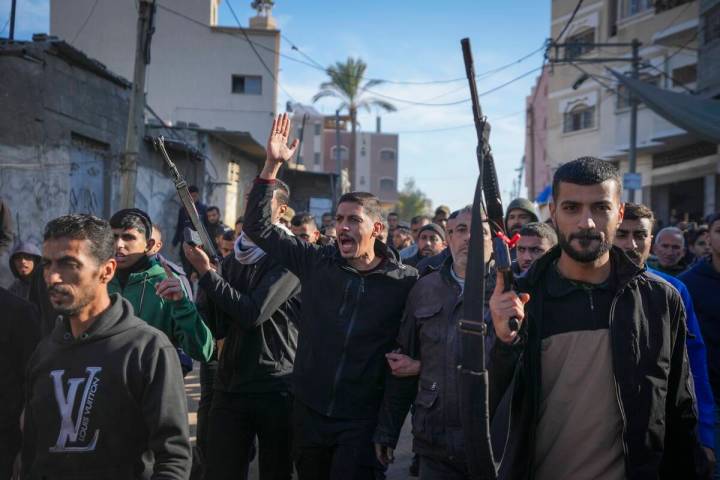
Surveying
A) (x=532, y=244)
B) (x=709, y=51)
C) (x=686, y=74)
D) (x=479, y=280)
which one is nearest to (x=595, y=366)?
(x=479, y=280)

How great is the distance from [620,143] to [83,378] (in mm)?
27172

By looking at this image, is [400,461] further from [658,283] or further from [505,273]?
[505,273]

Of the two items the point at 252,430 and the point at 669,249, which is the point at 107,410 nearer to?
the point at 252,430

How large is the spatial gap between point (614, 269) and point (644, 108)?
25531mm

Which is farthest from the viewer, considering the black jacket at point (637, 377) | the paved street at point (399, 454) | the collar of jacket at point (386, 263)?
the paved street at point (399, 454)

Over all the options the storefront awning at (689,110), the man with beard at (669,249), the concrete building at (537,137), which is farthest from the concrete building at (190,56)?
the man with beard at (669,249)

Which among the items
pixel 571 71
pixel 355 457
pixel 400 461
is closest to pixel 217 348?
pixel 355 457

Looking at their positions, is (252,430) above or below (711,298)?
below

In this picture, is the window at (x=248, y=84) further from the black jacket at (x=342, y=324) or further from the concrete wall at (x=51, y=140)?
the black jacket at (x=342, y=324)

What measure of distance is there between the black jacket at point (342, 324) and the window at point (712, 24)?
61.8ft

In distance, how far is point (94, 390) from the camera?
8.98 ft

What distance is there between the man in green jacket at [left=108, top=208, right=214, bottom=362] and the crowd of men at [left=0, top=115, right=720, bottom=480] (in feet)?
0.04

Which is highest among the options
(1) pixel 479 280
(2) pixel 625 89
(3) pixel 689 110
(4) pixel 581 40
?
(4) pixel 581 40

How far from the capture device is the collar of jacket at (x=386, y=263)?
13.2 ft
